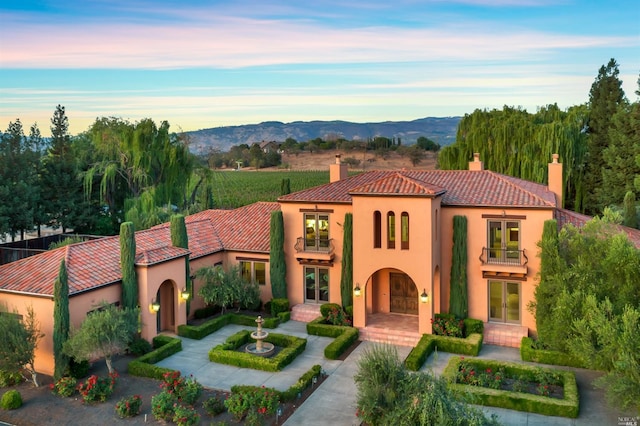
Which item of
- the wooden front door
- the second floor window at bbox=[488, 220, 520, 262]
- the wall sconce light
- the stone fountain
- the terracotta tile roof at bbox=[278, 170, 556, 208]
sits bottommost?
the stone fountain

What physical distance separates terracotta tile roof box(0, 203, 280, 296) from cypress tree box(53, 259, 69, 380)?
60cm

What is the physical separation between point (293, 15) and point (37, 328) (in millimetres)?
18767

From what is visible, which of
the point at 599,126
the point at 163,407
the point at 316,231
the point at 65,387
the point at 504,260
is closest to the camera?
the point at 163,407

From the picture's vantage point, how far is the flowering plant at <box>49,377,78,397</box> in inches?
655

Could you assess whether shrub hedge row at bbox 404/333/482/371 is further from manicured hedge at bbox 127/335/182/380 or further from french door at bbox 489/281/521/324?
manicured hedge at bbox 127/335/182/380

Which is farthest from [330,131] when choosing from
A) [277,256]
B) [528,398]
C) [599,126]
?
[528,398]

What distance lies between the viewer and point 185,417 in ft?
47.5

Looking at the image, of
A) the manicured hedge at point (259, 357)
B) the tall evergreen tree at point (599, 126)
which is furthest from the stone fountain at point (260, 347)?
the tall evergreen tree at point (599, 126)

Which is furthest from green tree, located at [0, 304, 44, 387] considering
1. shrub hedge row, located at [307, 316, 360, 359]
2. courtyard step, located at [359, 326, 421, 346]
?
courtyard step, located at [359, 326, 421, 346]

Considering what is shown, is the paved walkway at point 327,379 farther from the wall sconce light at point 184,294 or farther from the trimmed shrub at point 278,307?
the wall sconce light at point 184,294

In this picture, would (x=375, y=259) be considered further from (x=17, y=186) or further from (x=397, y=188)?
(x=17, y=186)

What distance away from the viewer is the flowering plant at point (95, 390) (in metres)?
16.2

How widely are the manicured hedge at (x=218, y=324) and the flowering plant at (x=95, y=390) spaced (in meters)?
5.45

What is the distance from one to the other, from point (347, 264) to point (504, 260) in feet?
22.9
